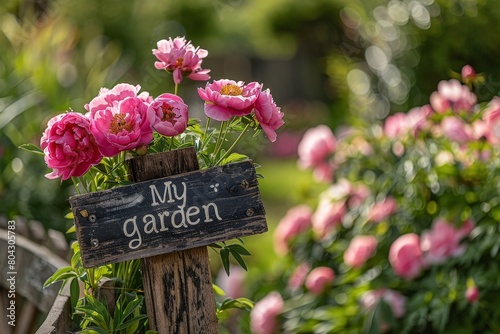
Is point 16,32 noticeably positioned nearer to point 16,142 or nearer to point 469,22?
point 16,142

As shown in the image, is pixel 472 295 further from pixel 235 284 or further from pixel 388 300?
pixel 235 284

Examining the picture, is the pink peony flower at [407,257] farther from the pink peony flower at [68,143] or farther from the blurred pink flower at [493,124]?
the pink peony flower at [68,143]

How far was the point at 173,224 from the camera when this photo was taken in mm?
1623

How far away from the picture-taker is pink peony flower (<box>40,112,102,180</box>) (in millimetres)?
1573

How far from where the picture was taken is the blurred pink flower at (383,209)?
2.99 m

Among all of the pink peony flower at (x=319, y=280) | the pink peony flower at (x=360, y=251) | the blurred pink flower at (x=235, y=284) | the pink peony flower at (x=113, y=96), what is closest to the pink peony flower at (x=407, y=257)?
the pink peony flower at (x=360, y=251)

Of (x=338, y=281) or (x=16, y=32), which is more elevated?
(x=16, y=32)

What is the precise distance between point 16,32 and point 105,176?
3.06m

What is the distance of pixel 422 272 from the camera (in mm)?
2840

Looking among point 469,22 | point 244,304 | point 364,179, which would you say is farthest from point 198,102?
point 244,304

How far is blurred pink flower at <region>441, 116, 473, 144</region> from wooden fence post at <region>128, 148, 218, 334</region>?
4.54ft

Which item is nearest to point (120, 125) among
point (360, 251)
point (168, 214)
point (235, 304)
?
point (168, 214)

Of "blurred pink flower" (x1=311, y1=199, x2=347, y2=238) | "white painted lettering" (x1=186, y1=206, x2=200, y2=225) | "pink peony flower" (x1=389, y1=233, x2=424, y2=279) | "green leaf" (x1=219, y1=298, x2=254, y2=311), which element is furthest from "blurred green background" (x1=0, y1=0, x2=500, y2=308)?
"white painted lettering" (x1=186, y1=206, x2=200, y2=225)

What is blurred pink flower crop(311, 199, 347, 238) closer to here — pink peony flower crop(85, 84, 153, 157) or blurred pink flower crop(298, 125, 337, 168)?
blurred pink flower crop(298, 125, 337, 168)
